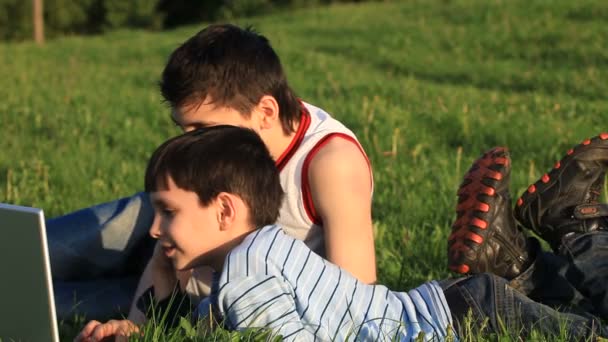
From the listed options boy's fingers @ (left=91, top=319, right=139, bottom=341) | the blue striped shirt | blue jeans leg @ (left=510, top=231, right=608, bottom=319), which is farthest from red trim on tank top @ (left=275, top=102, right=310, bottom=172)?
blue jeans leg @ (left=510, top=231, right=608, bottom=319)

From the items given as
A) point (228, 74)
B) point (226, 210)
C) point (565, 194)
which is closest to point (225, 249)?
point (226, 210)

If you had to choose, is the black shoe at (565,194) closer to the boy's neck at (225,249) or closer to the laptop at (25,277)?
the boy's neck at (225,249)

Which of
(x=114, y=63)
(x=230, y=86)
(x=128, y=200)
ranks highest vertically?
(x=230, y=86)

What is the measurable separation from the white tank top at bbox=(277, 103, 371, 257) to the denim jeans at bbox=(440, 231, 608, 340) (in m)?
0.56

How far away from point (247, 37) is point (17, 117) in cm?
511

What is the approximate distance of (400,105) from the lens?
810 cm

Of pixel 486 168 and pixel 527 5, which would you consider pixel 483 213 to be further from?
pixel 527 5

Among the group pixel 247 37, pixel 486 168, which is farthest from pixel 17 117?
pixel 486 168

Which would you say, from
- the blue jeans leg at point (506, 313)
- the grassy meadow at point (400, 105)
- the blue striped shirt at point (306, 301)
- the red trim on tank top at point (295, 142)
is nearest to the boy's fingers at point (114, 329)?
the blue striped shirt at point (306, 301)

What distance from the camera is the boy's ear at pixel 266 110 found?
144 inches

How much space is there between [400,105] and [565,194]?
416 cm

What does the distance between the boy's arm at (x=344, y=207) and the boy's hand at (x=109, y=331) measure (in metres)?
0.78

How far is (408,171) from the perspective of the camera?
5.86m

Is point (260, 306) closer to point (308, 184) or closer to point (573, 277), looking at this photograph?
point (308, 184)
